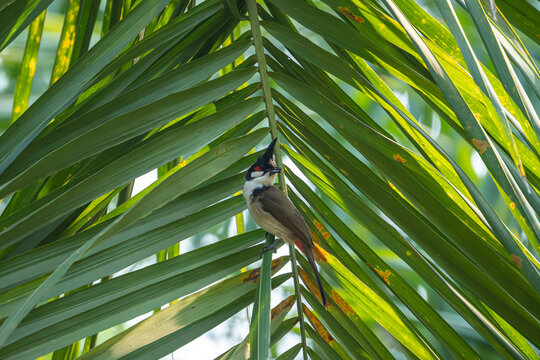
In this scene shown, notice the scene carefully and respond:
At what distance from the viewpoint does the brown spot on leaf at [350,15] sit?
1265mm

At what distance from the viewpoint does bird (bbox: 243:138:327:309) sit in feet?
4.61

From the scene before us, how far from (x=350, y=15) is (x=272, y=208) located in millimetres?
621

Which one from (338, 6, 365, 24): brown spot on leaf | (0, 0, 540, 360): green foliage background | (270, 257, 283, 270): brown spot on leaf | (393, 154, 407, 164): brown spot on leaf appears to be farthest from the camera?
(270, 257, 283, 270): brown spot on leaf

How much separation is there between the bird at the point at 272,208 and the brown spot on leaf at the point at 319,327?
0.10 meters

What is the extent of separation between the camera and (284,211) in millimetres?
1553

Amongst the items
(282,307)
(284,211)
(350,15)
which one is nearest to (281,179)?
(284,211)

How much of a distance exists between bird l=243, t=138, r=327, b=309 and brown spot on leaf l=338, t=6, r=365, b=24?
0.36 metres

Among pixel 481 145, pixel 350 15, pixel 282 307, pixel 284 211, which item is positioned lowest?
pixel 481 145

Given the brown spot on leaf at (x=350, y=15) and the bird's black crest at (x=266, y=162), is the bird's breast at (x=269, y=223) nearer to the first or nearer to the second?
the bird's black crest at (x=266, y=162)

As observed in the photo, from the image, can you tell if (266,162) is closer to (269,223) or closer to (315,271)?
(269,223)

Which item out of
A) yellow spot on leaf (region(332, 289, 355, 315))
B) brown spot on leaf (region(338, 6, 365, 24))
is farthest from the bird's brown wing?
brown spot on leaf (region(338, 6, 365, 24))

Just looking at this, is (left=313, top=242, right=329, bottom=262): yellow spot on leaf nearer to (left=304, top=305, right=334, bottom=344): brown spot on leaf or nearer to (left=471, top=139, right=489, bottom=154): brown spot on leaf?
(left=304, top=305, right=334, bottom=344): brown spot on leaf

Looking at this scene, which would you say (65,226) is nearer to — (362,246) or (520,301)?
(362,246)

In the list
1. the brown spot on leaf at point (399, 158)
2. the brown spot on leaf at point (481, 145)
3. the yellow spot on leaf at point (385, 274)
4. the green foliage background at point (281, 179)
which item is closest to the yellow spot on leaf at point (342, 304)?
the green foliage background at point (281, 179)
